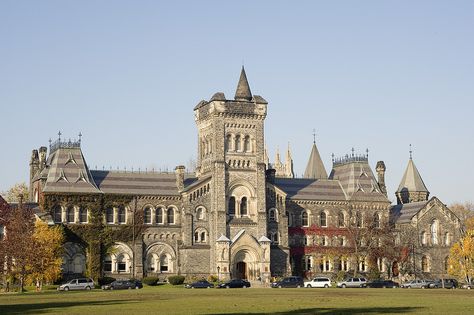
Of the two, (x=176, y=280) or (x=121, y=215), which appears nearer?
(x=176, y=280)

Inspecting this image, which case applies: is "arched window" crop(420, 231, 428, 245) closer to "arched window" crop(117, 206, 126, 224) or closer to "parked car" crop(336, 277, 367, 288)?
"parked car" crop(336, 277, 367, 288)

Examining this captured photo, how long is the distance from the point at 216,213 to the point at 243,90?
1500 cm

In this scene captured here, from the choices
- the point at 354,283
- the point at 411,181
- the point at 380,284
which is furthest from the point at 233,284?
the point at 411,181

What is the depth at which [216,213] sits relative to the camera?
9656 cm

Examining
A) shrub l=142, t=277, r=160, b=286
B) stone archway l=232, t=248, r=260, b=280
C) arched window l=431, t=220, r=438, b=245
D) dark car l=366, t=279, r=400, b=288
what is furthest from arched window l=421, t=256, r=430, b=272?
shrub l=142, t=277, r=160, b=286

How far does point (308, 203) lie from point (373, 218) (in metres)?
7.67

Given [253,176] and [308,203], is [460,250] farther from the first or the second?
[253,176]

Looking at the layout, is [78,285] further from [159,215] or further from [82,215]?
[159,215]

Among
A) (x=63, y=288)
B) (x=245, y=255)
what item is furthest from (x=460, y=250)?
(x=63, y=288)

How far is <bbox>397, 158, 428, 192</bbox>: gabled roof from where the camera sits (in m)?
120

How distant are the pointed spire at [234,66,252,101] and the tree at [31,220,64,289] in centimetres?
2538

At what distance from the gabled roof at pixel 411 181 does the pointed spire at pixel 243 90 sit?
29701 mm

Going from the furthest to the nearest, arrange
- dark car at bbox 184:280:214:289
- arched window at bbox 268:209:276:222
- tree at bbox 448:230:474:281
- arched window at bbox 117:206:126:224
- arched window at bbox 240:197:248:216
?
tree at bbox 448:230:474:281, arched window at bbox 268:209:276:222, arched window at bbox 240:197:248:216, arched window at bbox 117:206:126:224, dark car at bbox 184:280:214:289

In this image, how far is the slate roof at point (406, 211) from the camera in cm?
10869
